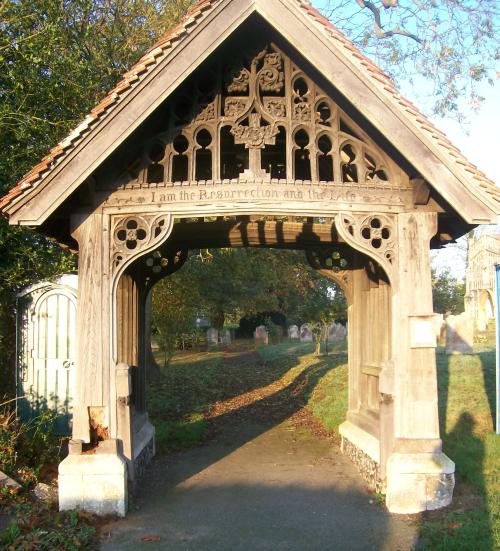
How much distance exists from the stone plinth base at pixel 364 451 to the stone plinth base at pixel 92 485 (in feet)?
10.0

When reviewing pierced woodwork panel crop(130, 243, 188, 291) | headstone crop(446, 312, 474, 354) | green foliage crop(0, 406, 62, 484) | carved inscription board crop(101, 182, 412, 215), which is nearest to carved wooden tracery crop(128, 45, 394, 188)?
carved inscription board crop(101, 182, 412, 215)

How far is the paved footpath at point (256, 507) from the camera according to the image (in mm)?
5602

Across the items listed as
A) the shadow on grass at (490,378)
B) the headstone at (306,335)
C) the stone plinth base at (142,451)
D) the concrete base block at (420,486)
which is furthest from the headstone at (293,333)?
the concrete base block at (420,486)

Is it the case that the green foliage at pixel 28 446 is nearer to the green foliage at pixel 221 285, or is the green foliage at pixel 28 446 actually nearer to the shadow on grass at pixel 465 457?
the shadow on grass at pixel 465 457

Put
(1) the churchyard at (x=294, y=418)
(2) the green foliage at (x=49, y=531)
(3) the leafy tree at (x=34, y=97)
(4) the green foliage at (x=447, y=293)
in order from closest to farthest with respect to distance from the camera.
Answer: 1. (2) the green foliage at (x=49, y=531)
2. (1) the churchyard at (x=294, y=418)
3. (3) the leafy tree at (x=34, y=97)
4. (4) the green foliage at (x=447, y=293)

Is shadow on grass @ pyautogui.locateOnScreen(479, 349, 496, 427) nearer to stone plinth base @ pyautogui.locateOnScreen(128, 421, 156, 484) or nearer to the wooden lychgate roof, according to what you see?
the wooden lychgate roof

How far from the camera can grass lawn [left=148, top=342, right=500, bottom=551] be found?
581 centimetres

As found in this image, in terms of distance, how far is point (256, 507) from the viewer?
665cm

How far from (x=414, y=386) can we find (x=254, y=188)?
9.36 feet

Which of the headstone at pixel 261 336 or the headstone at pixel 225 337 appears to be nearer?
the headstone at pixel 261 336

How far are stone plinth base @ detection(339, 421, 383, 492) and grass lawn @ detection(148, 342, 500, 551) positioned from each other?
3.21 feet

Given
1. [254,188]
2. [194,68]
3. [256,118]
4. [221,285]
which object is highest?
[194,68]

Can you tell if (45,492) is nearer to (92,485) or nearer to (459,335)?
(92,485)

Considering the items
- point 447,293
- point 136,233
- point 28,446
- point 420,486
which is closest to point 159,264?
point 136,233
